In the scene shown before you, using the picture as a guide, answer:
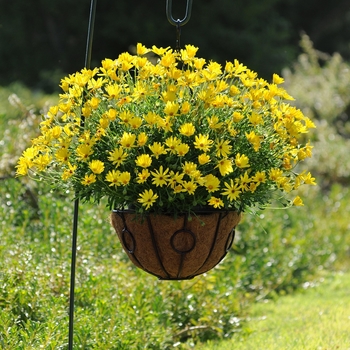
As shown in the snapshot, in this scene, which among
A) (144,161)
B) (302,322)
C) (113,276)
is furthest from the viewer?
(302,322)

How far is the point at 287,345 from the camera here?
137 inches

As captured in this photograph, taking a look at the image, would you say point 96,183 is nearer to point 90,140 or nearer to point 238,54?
point 90,140

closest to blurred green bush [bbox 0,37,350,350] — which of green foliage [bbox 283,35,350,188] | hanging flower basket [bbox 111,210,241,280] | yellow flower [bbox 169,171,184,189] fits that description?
hanging flower basket [bbox 111,210,241,280]

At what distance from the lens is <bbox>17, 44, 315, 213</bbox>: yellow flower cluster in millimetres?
2414

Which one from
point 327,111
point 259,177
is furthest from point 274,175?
point 327,111

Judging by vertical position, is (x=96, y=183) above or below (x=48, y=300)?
above

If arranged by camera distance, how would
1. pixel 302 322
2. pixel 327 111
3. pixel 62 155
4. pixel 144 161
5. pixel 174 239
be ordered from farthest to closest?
pixel 327 111 → pixel 302 322 → pixel 174 239 → pixel 62 155 → pixel 144 161

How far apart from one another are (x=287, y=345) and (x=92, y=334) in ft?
3.42

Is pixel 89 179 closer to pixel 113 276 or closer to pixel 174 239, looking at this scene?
pixel 174 239

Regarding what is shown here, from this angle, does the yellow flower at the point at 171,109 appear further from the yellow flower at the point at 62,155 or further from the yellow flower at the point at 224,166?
the yellow flower at the point at 62,155

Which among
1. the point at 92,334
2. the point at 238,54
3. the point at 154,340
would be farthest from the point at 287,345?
the point at 238,54

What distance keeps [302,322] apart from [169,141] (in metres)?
2.20

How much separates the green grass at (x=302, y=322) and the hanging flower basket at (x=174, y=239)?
1030 mm

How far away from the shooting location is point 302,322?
13.7ft
